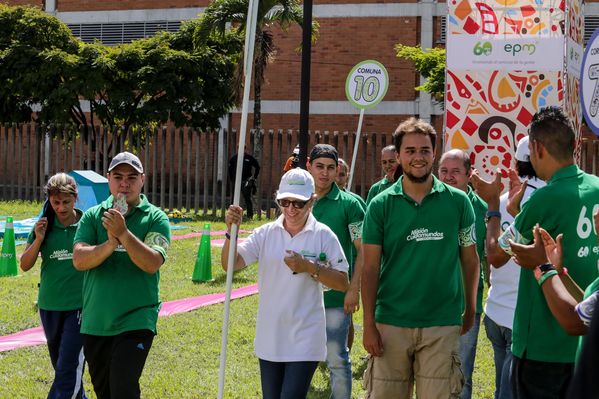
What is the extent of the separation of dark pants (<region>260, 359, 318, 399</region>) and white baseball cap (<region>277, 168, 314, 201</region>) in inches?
39.7

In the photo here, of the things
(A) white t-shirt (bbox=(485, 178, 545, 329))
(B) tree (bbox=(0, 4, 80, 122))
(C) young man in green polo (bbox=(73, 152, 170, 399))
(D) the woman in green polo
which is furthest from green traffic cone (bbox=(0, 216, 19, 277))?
(B) tree (bbox=(0, 4, 80, 122))

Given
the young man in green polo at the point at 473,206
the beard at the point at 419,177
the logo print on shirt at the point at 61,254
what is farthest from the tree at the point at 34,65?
the beard at the point at 419,177

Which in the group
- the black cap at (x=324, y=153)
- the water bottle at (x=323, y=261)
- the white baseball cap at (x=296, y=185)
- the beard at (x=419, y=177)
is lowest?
the water bottle at (x=323, y=261)

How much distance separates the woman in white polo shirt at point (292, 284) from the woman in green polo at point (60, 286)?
1526mm

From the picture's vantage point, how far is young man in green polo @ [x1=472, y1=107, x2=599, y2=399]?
441cm

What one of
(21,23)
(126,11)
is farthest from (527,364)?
(126,11)

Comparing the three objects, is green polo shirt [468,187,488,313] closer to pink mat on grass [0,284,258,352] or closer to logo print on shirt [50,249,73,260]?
logo print on shirt [50,249,73,260]

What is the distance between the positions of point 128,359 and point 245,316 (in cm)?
512

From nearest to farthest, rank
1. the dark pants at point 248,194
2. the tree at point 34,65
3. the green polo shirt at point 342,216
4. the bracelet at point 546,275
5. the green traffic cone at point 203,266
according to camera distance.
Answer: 1. the bracelet at point 546,275
2. the green polo shirt at point 342,216
3. the green traffic cone at point 203,266
4. the dark pants at point 248,194
5. the tree at point 34,65

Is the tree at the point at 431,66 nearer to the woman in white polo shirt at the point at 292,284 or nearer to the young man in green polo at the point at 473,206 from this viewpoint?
the young man in green polo at the point at 473,206

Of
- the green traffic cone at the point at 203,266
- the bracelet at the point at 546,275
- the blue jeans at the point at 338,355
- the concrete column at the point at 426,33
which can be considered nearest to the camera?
the bracelet at the point at 546,275

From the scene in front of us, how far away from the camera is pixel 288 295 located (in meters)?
5.54

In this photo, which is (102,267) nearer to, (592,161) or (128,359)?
(128,359)

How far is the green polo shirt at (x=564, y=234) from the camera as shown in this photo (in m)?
4.41
